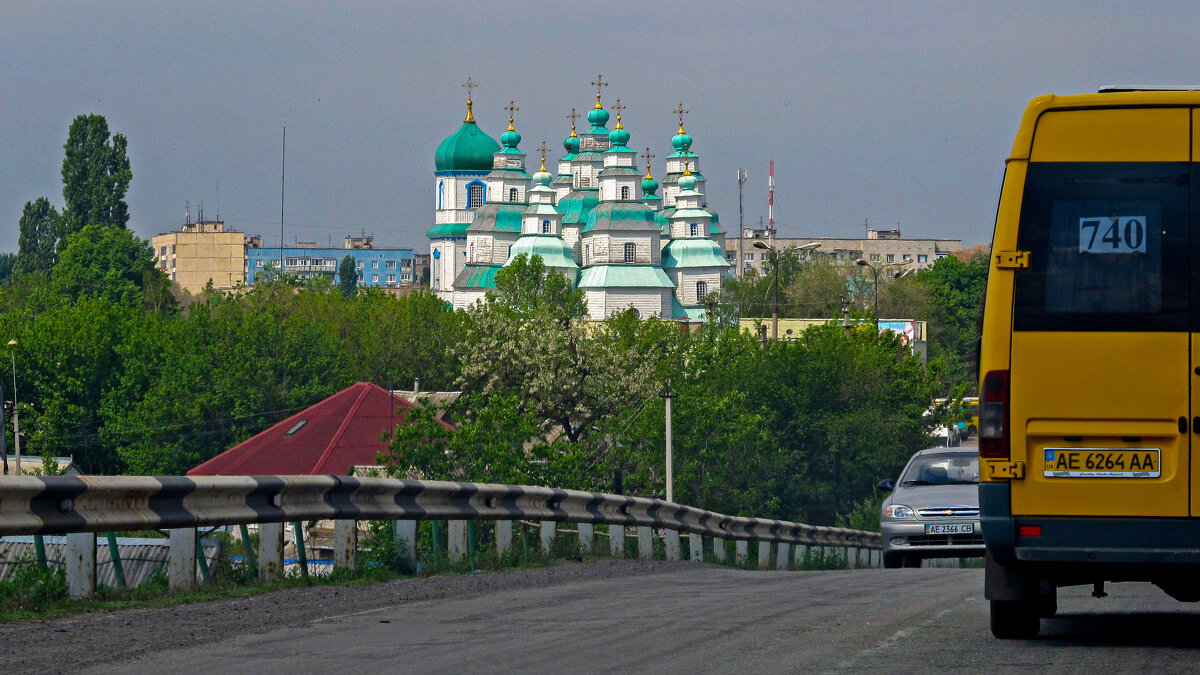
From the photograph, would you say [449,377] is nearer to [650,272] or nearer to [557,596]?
[650,272]

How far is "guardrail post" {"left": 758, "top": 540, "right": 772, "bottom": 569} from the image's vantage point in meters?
21.7

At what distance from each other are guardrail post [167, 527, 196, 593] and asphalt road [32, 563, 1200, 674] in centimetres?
56

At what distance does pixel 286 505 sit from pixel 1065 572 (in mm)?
5184

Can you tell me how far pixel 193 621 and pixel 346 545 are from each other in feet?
9.55

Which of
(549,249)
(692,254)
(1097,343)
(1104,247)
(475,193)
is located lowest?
(1097,343)

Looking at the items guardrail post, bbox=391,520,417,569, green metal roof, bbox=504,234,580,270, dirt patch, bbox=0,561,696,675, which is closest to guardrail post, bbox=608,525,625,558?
dirt patch, bbox=0,561,696,675

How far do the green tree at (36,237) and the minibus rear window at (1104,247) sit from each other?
12800 centimetres

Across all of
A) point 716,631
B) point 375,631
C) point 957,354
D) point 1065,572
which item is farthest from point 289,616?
point 957,354

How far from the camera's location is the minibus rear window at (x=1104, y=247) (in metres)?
7.73

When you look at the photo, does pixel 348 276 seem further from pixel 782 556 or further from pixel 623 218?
pixel 782 556

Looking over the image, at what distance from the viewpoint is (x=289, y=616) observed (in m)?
9.50

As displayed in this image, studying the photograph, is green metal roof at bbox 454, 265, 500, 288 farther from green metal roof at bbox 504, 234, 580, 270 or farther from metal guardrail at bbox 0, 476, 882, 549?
metal guardrail at bbox 0, 476, 882, 549

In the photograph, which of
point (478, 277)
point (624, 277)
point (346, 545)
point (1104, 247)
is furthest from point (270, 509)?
point (478, 277)

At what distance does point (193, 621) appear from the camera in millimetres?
9094
